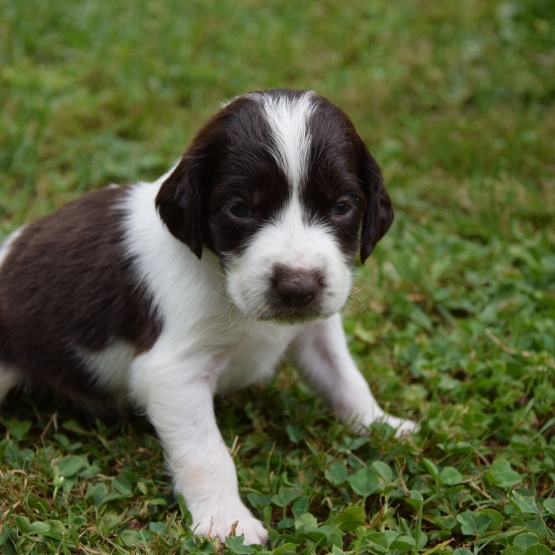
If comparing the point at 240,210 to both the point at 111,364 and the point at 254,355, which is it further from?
the point at 111,364

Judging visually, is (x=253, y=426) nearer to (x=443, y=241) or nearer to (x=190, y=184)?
(x=190, y=184)

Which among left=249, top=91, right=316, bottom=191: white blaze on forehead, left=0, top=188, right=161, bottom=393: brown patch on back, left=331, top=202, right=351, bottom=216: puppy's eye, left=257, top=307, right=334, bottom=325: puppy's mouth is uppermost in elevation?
left=249, top=91, right=316, bottom=191: white blaze on forehead

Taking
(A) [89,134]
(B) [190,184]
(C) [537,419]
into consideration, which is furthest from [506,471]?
(A) [89,134]

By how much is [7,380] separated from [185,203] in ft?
4.92

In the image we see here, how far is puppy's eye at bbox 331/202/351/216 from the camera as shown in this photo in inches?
130

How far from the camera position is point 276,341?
372 cm

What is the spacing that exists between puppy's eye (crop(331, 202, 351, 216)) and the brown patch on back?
3.34 ft

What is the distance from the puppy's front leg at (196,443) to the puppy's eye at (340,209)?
3.11 feet

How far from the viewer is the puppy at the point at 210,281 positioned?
10.4ft

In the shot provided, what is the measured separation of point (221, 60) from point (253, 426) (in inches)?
193

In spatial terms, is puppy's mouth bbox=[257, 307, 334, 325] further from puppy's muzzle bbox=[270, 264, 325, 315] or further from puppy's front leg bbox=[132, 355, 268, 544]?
puppy's front leg bbox=[132, 355, 268, 544]

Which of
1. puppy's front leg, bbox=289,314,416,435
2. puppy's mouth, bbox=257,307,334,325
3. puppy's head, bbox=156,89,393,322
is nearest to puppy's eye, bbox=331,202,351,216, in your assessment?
puppy's head, bbox=156,89,393,322

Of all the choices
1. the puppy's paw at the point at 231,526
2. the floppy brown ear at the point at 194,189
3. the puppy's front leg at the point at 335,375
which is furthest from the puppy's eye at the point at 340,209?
the puppy's paw at the point at 231,526

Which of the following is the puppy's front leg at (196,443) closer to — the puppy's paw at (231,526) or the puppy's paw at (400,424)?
the puppy's paw at (231,526)
